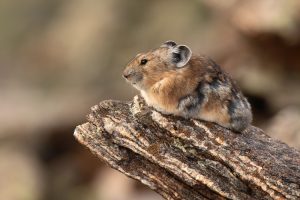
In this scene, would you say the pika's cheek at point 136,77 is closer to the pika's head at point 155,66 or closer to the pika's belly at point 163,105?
the pika's head at point 155,66

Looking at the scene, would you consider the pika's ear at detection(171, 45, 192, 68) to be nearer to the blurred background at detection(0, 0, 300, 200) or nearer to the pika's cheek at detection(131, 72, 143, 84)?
the pika's cheek at detection(131, 72, 143, 84)

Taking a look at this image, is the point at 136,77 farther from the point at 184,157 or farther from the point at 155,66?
the point at 184,157

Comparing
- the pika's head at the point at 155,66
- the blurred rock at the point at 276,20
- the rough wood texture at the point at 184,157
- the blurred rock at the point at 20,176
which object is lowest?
the rough wood texture at the point at 184,157

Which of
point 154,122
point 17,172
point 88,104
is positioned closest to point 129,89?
point 88,104

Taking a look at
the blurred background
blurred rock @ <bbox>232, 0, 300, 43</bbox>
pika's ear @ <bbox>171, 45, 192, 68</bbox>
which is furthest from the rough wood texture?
blurred rock @ <bbox>232, 0, 300, 43</bbox>

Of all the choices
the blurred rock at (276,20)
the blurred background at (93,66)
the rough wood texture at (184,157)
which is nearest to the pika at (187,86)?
the rough wood texture at (184,157)
